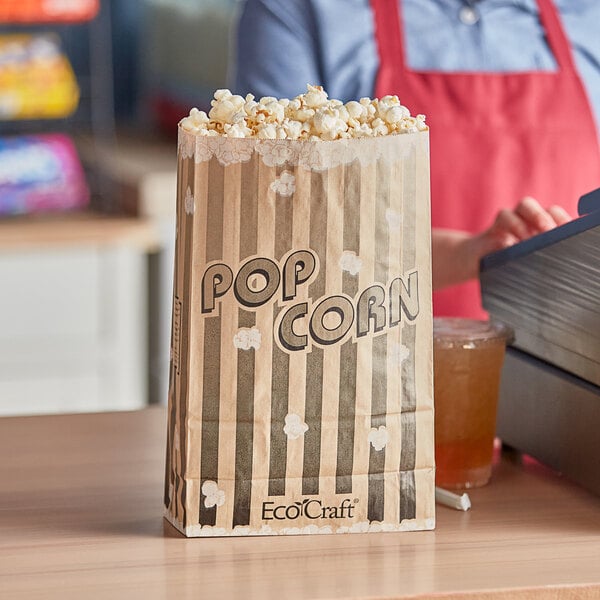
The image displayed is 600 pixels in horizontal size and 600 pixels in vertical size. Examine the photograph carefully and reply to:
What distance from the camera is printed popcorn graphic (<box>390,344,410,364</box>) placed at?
929mm

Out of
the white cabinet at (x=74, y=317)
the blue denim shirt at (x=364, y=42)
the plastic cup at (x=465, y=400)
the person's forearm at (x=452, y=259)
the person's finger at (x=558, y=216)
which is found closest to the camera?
the plastic cup at (x=465, y=400)


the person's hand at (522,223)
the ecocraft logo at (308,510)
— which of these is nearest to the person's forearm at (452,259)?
the person's hand at (522,223)

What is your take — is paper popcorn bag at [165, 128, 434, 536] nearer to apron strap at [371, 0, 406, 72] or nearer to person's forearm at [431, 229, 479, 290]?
person's forearm at [431, 229, 479, 290]

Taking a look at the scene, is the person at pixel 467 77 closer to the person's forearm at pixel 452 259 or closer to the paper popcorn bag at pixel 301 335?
the person's forearm at pixel 452 259

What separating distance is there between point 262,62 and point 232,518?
1.01 metres

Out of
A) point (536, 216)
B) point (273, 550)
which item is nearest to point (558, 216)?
point (536, 216)

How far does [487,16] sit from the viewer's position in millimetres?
1842

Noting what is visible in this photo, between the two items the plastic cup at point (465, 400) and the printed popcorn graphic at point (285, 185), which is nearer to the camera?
the printed popcorn graphic at point (285, 185)

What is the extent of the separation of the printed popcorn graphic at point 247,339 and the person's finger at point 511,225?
16.5 inches

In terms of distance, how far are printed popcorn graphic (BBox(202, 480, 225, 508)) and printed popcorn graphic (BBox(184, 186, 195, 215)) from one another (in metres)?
0.21

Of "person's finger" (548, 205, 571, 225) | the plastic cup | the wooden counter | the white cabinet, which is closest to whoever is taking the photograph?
the wooden counter

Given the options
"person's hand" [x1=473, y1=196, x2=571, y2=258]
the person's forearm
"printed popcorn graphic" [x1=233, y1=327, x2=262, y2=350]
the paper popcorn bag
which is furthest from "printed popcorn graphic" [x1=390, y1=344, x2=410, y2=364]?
the person's forearm

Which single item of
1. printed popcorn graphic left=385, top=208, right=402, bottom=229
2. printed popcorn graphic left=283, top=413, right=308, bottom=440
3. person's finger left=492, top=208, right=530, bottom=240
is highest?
printed popcorn graphic left=385, top=208, right=402, bottom=229

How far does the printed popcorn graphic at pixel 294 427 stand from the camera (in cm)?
92
